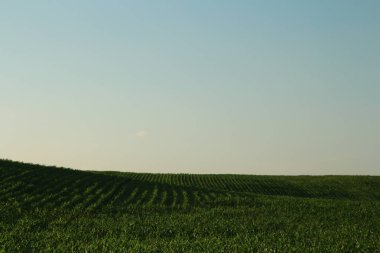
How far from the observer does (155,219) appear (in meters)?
31.9

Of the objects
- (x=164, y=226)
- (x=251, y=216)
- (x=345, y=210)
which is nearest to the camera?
(x=164, y=226)

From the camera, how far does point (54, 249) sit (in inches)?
821

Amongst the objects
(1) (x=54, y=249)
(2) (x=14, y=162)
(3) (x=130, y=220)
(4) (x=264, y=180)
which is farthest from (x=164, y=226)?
(4) (x=264, y=180)

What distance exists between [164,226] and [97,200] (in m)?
13.4

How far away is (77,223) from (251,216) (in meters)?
12.5

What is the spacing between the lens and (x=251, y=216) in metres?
34.3

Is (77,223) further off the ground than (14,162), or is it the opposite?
(14,162)

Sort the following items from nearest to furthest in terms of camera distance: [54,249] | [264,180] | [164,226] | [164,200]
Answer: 1. [54,249]
2. [164,226]
3. [164,200]
4. [264,180]

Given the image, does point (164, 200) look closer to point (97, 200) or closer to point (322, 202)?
point (97, 200)

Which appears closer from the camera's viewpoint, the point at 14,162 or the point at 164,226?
the point at 164,226

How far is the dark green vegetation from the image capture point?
22422 millimetres

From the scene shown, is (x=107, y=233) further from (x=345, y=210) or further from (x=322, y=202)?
(x=322, y=202)

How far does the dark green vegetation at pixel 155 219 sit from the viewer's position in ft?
73.6

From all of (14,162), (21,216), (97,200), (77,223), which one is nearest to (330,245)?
(77,223)
